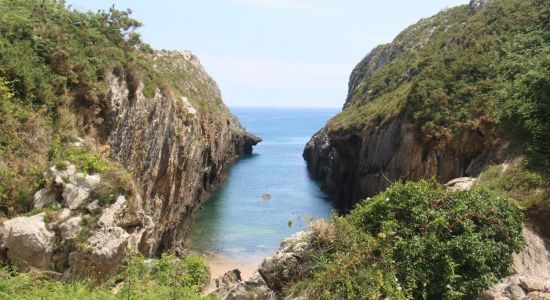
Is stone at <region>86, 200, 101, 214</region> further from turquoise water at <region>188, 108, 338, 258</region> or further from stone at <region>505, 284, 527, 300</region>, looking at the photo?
stone at <region>505, 284, 527, 300</region>

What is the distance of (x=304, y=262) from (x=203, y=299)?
291 cm

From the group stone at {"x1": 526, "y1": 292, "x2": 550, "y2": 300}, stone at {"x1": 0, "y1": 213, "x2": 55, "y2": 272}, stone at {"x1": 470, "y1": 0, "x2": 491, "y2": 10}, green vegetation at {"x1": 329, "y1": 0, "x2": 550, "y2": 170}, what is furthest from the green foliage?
stone at {"x1": 470, "y1": 0, "x2": 491, "y2": 10}

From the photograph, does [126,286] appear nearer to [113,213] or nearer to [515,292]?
[113,213]

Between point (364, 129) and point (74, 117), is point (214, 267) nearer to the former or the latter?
point (74, 117)

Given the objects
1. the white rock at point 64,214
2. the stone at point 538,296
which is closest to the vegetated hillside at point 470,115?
the stone at point 538,296

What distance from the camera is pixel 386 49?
255 ft

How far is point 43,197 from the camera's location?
50.1 ft


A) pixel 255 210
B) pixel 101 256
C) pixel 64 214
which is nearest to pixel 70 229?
pixel 64 214

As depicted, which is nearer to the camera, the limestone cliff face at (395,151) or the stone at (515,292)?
the stone at (515,292)

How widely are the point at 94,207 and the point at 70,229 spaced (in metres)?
1.10

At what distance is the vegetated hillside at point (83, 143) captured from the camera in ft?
46.8

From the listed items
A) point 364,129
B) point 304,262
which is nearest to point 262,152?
point 364,129

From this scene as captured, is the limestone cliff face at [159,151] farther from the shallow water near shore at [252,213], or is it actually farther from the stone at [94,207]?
the stone at [94,207]

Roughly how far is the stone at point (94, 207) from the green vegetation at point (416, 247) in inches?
267
